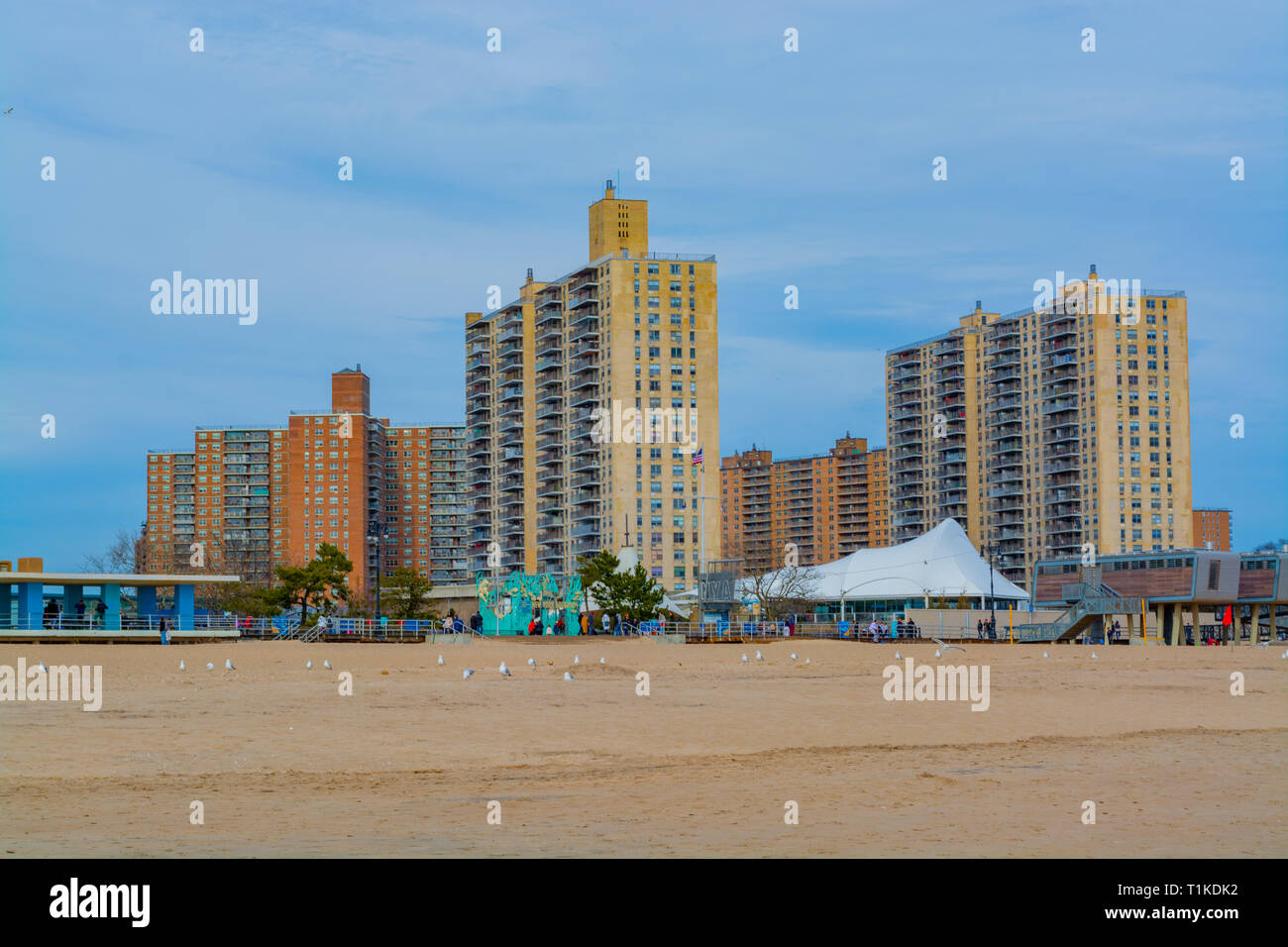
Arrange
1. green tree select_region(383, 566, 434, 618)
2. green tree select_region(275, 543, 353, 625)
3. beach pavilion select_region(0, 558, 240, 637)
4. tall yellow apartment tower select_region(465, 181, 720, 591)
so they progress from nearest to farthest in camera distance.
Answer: beach pavilion select_region(0, 558, 240, 637)
green tree select_region(275, 543, 353, 625)
green tree select_region(383, 566, 434, 618)
tall yellow apartment tower select_region(465, 181, 720, 591)

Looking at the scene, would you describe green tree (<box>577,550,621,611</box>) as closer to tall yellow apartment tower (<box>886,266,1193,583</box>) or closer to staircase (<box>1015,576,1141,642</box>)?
staircase (<box>1015,576,1141,642</box>)

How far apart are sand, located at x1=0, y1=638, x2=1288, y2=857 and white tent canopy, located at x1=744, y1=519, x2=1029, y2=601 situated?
52.9 meters

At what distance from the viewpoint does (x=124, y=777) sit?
1623cm

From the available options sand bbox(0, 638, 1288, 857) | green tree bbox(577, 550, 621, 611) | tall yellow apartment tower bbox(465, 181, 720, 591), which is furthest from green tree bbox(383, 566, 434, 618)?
sand bbox(0, 638, 1288, 857)

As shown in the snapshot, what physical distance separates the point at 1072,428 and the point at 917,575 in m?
73.0

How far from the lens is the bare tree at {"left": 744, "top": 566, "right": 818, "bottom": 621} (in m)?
88.0

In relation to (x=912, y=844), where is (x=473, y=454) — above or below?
above

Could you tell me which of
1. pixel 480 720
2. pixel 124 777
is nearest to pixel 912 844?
pixel 124 777

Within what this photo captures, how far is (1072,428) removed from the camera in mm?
154375

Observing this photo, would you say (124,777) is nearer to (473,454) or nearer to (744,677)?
(744,677)

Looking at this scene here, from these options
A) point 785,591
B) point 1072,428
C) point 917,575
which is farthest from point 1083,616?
point 1072,428

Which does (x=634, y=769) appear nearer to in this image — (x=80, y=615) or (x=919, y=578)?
(x=80, y=615)
